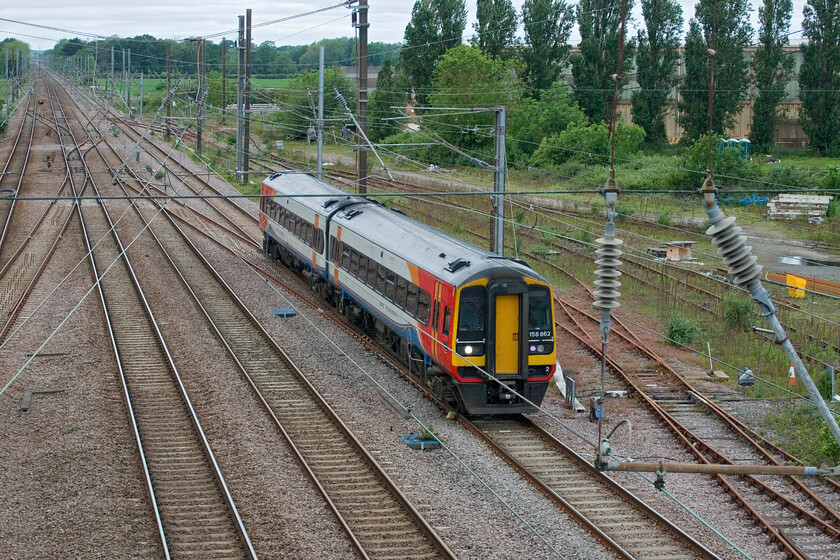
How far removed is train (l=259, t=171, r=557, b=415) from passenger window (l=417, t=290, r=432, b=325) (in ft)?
0.05

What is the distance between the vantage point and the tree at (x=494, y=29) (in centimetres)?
6444

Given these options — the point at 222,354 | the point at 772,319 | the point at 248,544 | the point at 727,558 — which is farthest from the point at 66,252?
the point at 772,319

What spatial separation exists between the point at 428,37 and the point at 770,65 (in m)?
22.7

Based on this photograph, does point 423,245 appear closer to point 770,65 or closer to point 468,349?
point 468,349

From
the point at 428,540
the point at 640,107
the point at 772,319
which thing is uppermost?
the point at 640,107

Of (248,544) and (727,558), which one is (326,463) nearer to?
(248,544)

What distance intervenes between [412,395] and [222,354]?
4454 millimetres

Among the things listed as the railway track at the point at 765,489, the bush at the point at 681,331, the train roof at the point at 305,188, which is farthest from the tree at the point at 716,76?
the railway track at the point at 765,489

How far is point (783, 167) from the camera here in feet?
143

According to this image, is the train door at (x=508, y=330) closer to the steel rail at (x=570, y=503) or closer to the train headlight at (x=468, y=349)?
the train headlight at (x=468, y=349)

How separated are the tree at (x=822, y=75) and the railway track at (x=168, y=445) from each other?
1522 inches

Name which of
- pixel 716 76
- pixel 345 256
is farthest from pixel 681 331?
pixel 716 76

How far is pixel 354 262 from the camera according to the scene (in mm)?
19672

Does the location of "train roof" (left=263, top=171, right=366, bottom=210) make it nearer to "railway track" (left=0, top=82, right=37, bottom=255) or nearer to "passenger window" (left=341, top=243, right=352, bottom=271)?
"passenger window" (left=341, top=243, right=352, bottom=271)
